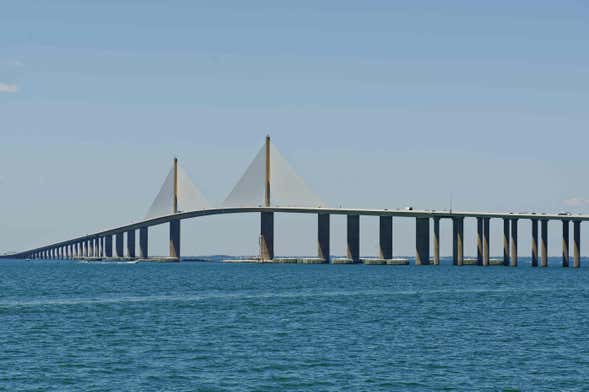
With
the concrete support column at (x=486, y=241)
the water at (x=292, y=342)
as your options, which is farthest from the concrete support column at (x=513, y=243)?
the water at (x=292, y=342)

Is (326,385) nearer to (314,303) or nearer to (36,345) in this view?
(36,345)

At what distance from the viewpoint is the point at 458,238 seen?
198750 millimetres

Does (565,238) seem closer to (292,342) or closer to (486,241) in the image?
(486,241)

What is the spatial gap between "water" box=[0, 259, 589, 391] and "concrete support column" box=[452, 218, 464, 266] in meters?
99.0

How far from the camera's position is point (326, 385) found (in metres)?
42.5

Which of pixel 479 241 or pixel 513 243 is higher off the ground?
pixel 479 241

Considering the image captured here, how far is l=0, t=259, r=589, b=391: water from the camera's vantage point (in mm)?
43719

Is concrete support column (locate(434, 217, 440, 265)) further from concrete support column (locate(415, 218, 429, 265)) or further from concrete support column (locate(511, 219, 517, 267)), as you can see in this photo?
concrete support column (locate(511, 219, 517, 267))

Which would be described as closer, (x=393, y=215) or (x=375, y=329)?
(x=375, y=329)

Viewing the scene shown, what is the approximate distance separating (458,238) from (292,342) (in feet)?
478

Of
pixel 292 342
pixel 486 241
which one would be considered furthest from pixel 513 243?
pixel 292 342

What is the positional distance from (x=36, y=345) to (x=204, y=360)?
9.84m

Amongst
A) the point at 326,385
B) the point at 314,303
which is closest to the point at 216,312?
the point at 314,303

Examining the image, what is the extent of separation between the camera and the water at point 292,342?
43719 millimetres
